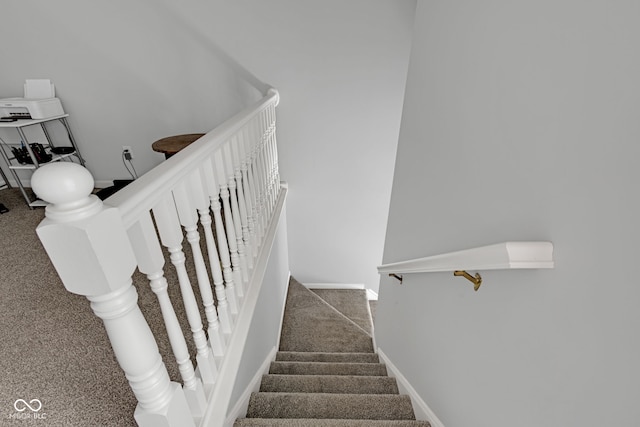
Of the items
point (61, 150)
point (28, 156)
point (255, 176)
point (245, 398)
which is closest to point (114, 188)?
point (61, 150)

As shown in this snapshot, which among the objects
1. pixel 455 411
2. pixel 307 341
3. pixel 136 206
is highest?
pixel 136 206

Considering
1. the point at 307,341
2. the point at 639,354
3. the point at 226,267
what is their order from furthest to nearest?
1. the point at 307,341
2. the point at 226,267
3. the point at 639,354

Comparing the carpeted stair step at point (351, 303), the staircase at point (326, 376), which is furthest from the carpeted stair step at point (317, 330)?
the carpeted stair step at point (351, 303)

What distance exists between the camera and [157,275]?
72cm

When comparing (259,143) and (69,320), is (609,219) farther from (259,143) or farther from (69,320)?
(69,320)

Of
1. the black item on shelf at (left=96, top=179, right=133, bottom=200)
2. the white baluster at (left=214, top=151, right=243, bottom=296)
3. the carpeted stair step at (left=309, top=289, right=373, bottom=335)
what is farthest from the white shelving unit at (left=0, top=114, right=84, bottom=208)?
the carpeted stair step at (left=309, top=289, right=373, bottom=335)

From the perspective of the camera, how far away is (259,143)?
1.91m

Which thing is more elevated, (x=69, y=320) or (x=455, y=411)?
(x=69, y=320)

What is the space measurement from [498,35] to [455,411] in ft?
4.29

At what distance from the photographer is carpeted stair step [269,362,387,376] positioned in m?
2.11

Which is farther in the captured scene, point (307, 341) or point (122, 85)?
point (307, 341)

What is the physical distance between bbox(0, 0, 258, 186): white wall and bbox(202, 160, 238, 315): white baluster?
1.94m

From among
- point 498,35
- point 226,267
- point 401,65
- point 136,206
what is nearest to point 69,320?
point 226,267
